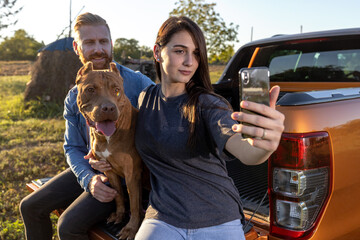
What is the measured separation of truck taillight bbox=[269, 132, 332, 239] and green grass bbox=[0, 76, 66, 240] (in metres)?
2.99

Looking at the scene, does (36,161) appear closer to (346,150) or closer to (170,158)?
(170,158)

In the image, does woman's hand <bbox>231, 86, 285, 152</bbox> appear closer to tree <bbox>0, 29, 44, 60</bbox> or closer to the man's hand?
the man's hand

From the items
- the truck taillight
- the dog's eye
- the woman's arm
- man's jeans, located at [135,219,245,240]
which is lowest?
man's jeans, located at [135,219,245,240]

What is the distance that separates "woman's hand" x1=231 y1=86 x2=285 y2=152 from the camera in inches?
46.2

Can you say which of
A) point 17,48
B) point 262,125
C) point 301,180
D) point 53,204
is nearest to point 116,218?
point 53,204

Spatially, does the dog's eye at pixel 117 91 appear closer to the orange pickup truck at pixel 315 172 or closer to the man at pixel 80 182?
the man at pixel 80 182

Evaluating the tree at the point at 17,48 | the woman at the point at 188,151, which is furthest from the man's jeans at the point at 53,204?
the tree at the point at 17,48

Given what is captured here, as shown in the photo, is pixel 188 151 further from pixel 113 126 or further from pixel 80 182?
pixel 80 182

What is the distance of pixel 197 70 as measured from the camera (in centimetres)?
190

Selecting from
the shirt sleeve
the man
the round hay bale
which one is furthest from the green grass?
the shirt sleeve

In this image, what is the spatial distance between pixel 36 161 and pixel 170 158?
16.2ft

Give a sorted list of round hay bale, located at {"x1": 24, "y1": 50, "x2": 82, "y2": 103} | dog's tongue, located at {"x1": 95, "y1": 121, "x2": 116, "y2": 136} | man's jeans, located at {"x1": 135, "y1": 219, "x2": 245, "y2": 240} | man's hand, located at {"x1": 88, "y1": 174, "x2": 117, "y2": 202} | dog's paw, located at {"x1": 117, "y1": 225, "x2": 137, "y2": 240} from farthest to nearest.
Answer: round hay bale, located at {"x1": 24, "y1": 50, "x2": 82, "y2": 103} → man's hand, located at {"x1": 88, "y1": 174, "x2": 117, "y2": 202} → dog's paw, located at {"x1": 117, "y1": 225, "x2": 137, "y2": 240} → dog's tongue, located at {"x1": 95, "y1": 121, "x2": 116, "y2": 136} → man's jeans, located at {"x1": 135, "y1": 219, "x2": 245, "y2": 240}

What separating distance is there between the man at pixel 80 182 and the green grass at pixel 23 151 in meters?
1.29

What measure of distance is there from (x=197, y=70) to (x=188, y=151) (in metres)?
0.49
